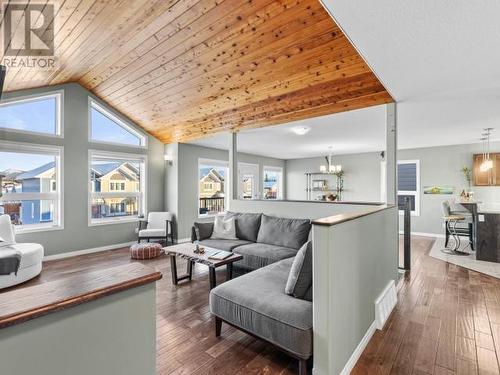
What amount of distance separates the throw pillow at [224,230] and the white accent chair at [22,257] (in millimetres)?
2589

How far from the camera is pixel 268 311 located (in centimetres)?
184

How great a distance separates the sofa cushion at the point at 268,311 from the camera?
168 cm

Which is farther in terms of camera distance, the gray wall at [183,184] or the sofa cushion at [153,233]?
the gray wall at [183,184]

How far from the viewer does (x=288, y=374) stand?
1.79 metres

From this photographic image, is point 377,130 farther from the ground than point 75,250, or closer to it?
farther from the ground

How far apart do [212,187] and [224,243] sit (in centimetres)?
321

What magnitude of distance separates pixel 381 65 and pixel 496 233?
13.1 ft

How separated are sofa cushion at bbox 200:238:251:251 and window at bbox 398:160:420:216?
5056 mm

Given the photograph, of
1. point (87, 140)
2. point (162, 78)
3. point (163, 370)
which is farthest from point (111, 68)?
point (163, 370)

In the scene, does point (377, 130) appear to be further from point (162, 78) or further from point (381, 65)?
point (162, 78)

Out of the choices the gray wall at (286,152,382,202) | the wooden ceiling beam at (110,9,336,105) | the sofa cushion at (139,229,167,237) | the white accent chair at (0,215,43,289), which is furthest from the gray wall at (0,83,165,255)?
the gray wall at (286,152,382,202)

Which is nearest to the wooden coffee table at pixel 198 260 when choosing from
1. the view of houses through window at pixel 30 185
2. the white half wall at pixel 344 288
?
the white half wall at pixel 344 288

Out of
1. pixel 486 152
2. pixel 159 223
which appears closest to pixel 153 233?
pixel 159 223
